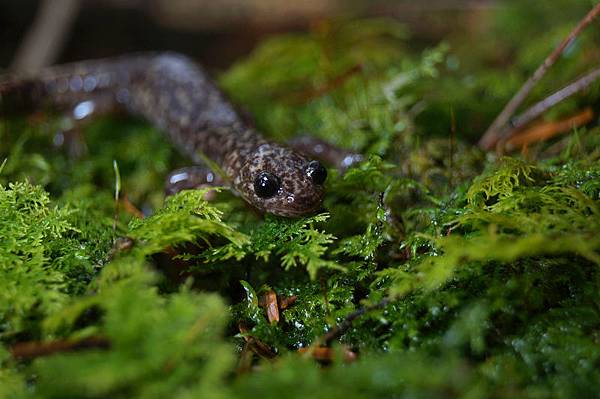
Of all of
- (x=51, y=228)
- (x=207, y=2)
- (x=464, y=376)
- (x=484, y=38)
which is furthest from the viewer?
(x=207, y=2)

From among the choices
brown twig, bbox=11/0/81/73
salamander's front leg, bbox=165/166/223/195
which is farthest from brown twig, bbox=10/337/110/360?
brown twig, bbox=11/0/81/73

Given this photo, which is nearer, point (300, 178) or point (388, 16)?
point (300, 178)

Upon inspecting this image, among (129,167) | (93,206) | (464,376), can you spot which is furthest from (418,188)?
(129,167)

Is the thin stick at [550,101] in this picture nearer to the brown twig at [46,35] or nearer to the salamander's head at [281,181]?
the salamander's head at [281,181]

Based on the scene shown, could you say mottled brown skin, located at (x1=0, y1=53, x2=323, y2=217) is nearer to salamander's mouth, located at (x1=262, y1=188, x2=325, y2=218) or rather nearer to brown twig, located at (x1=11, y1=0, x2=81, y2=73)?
salamander's mouth, located at (x1=262, y1=188, x2=325, y2=218)

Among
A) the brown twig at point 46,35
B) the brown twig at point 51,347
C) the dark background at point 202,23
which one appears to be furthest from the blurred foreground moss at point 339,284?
the dark background at point 202,23

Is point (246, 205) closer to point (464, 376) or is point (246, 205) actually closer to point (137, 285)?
point (137, 285)
